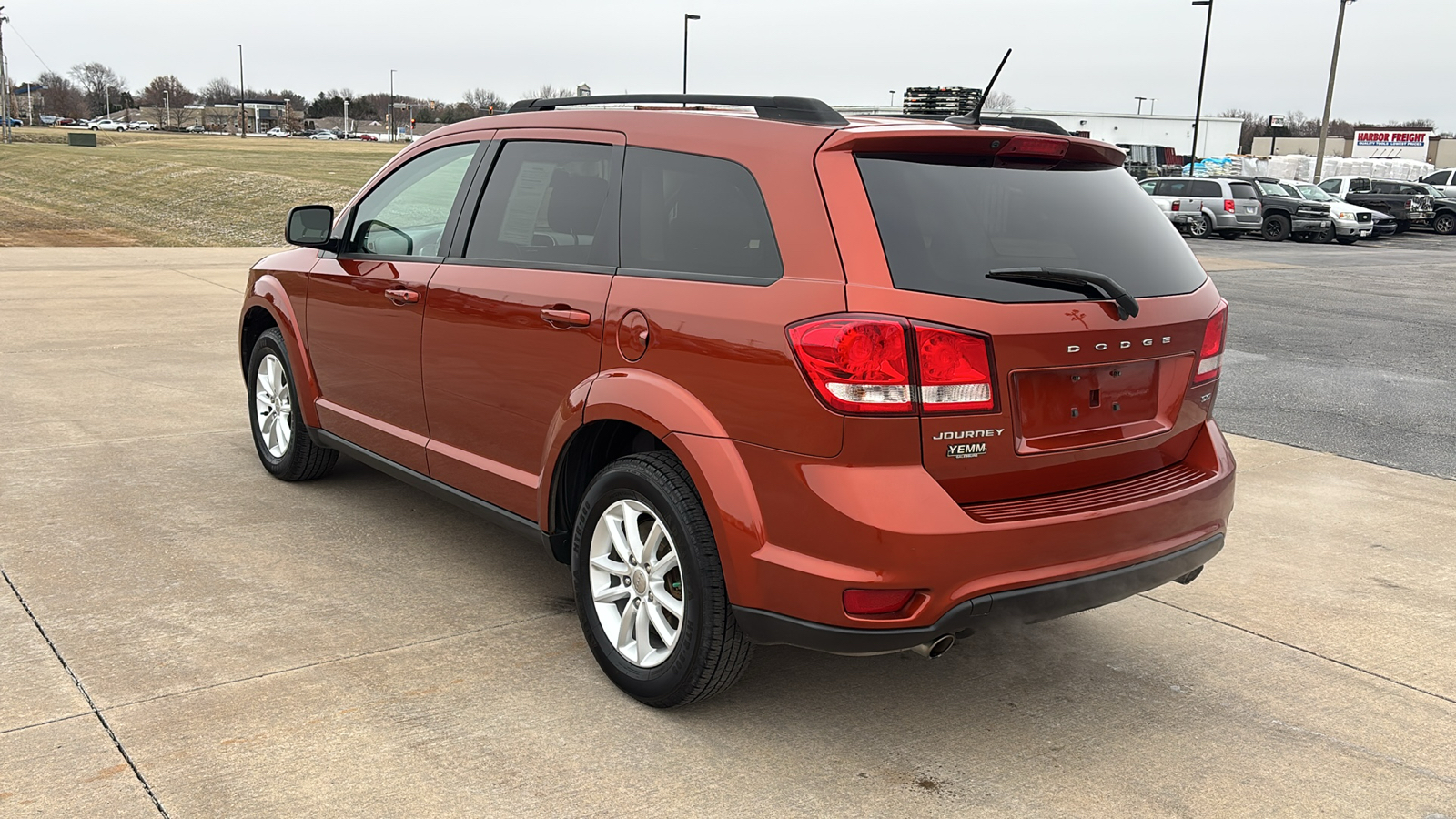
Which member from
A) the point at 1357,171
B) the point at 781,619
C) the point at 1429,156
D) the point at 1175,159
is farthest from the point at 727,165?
the point at 1429,156

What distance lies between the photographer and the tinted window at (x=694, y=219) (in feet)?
10.6

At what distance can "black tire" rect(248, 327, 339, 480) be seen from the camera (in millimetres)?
5543

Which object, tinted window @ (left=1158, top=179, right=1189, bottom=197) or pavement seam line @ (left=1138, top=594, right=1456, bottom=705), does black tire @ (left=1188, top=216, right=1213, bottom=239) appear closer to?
tinted window @ (left=1158, top=179, right=1189, bottom=197)

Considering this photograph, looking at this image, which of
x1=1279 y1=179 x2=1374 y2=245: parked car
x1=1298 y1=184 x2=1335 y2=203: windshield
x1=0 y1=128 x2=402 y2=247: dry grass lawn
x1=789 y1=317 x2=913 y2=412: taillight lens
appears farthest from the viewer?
x1=1298 y1=184 x2=1335 y2=203: windshield

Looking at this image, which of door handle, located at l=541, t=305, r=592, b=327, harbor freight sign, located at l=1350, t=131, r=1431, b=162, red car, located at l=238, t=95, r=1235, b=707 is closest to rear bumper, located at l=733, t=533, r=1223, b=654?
red car, located at l=238, t=95, r=1235, b=707

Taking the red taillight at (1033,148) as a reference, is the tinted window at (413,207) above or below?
below

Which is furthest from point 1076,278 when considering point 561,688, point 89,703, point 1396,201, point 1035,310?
point 1396,201

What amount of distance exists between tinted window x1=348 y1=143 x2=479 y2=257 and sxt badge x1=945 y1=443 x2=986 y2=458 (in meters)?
2.28

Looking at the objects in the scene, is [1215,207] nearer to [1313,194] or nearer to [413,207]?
[1313,194]

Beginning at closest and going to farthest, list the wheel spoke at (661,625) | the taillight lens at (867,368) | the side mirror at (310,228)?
the taillight lens at (867,368), the wheel spoke at (661,625), the side mirror at (310,228)

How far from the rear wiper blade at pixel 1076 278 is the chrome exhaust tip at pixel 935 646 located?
930 millimetres

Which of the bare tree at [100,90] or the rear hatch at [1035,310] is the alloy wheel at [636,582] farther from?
the bare tree at [100,90]

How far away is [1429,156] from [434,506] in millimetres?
93523

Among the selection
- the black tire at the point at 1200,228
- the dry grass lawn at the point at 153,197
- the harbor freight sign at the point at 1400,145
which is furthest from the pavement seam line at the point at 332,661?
the harbor freight sign at the point at 1400,145
